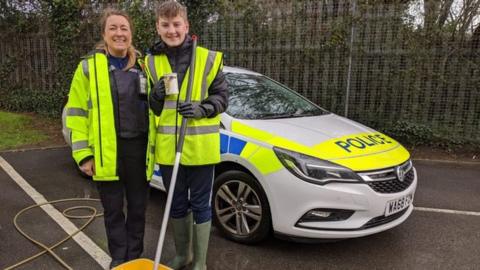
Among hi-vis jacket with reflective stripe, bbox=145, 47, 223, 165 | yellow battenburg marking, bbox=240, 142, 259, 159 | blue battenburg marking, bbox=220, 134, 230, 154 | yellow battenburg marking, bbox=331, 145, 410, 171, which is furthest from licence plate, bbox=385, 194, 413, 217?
hi-vis jacket with reflective stripe, bbox=145, 47, 223, 165

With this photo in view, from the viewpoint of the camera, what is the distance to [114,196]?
264 centimetres

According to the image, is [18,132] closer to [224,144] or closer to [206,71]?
[224,144]

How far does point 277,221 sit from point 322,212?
13.6 inches

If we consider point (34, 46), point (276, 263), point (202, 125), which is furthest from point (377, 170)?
point (34, 46)

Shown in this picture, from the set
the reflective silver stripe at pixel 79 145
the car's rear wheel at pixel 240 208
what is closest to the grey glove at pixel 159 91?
the reflective silver stripe at pixel 79 145

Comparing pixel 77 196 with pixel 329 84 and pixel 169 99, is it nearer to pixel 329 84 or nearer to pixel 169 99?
pixel 169 99

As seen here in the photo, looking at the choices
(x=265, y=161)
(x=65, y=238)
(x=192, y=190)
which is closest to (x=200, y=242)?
(x=192, y=190)

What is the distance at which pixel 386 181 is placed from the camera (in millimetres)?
3092

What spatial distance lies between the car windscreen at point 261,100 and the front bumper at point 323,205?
854mm

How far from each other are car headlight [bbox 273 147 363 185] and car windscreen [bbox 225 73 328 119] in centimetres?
75

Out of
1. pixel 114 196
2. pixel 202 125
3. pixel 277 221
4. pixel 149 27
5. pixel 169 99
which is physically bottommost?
pixel 277 221

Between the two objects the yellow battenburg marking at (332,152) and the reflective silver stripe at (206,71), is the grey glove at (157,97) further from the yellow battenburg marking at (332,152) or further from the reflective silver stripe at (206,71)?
the yellow battenburg marking at (332,152)

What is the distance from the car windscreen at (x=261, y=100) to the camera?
375cm

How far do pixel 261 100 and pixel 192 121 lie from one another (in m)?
1.64
